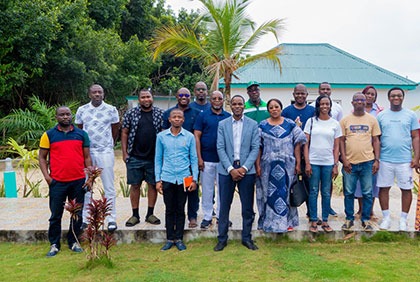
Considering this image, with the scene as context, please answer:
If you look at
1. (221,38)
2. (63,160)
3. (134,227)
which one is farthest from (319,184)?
(221,38)

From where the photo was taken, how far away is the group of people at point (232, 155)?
4457 millimetres

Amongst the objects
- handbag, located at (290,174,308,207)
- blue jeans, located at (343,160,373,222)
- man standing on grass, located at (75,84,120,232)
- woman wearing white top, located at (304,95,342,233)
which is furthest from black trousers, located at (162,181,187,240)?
blue jeans, located at (343,160,373,222)

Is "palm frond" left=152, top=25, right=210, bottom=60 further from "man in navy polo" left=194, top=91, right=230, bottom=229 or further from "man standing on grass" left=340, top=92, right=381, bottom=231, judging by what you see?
"man standing on grass" left=340, top=92, right=381, bottom=231

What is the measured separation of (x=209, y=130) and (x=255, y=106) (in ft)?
2.80

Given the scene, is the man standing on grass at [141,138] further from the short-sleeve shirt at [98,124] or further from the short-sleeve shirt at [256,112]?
the short-sleeve shirt at [256,112]

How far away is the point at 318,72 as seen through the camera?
13922mm

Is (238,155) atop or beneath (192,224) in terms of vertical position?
atop

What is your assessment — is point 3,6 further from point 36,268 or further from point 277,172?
point 277,172

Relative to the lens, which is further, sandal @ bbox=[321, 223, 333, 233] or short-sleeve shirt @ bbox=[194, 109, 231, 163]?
sandal @ bbox=[321, 223, 333, 233]

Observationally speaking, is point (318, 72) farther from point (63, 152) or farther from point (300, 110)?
point (63, 152)

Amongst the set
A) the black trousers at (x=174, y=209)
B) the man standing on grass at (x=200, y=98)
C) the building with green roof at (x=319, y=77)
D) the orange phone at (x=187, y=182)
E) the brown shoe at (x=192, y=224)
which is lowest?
the brown shoe at (x=192, y=224)

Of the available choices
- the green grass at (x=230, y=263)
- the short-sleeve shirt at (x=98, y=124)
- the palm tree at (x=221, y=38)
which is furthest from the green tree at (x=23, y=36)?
the green grass at (x=230, y=263)

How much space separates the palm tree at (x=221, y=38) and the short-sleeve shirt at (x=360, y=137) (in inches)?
151

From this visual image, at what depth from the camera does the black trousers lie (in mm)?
4548
